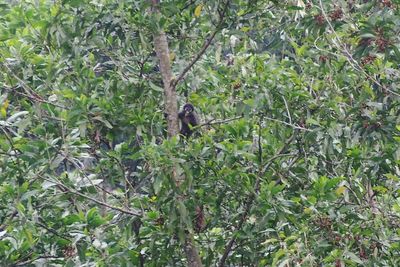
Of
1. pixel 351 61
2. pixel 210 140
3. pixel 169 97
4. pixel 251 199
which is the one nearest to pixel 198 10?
pixel 169 97

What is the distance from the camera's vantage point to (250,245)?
5.18 meters

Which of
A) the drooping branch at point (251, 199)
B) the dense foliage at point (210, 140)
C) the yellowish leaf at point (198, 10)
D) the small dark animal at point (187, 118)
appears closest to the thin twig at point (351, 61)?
the dense foliage at point (210, 140)

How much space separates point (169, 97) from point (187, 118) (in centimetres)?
66

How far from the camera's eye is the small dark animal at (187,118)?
19.3 feet

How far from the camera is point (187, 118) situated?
20.0 ft

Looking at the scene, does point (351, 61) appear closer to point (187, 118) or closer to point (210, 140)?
point (210, 140)

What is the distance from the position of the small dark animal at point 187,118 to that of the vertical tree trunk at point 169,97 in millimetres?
302

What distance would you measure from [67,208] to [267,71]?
61.3 inches

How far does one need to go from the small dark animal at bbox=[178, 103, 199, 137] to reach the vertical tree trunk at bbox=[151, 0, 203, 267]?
30 cm

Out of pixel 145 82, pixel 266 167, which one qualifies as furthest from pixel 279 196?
pixel 145 82

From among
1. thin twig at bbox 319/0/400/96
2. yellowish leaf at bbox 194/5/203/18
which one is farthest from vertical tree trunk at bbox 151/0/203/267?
thin twig at bbox 319/0/400/96

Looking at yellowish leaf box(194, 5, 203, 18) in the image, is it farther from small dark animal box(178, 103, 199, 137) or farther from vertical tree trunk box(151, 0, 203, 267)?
small dark animal box(178, 103, 199, 137)

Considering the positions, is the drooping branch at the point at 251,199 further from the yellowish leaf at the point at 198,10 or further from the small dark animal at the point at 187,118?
the yellowish leaf at the point at 198,10

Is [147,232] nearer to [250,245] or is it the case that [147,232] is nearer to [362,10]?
[250,245]
